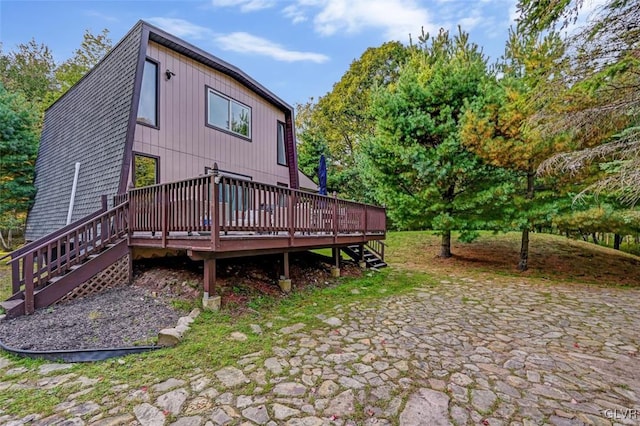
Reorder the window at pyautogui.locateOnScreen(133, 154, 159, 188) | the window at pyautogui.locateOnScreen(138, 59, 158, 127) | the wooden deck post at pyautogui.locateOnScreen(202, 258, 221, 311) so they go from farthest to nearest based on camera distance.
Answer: the window at pyautogui.locateOnScreen(138, 59, 158, 127) → the window at pyautogui.locateOnScreen(133, 154, 159, 188) → the wooden deck post at pyautogui.locateOnScreen(202, 258, 221, 311)

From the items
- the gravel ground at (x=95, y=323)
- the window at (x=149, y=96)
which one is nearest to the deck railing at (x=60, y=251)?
the gravel ground at (x=95, y=323)

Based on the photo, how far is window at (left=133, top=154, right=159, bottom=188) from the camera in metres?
7.11

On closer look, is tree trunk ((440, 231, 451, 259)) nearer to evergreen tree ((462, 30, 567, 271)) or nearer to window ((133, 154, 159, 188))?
evergreen tree ((462, 30, 567, 271))

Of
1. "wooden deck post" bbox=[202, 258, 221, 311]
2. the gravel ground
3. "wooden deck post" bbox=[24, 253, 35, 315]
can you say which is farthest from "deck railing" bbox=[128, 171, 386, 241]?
"wooden deck post" bbox=[24, 253, 35, 315]

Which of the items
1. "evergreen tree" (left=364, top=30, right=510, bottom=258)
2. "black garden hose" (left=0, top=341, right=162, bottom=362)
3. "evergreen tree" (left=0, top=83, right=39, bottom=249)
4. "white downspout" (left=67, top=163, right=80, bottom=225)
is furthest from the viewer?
"evergreen tree" (left=0, top=83, right=39, bottom=249)

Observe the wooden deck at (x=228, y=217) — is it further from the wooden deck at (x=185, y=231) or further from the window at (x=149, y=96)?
the window at (x=149, y=96)

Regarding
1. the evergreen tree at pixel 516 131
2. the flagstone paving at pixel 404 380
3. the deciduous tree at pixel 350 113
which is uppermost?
the deciduous tree at pixel 350 113

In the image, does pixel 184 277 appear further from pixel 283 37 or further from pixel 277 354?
pixel 283 37

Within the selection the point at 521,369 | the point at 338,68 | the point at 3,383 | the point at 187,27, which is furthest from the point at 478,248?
the point at 338,68

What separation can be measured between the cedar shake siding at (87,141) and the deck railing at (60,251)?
3.84ft

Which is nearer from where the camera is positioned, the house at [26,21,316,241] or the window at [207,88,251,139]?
the house at [26,21,316,241]

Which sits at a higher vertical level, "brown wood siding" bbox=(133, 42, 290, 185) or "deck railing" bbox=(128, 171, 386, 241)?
"brown wood siding" bbox=(133, 42, 290, 185)

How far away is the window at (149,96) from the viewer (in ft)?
24.0

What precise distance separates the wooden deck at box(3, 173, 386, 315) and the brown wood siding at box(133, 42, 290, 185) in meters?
1.81
